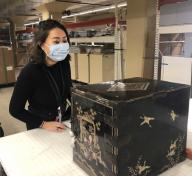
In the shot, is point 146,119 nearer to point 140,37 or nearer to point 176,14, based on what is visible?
point 140,37

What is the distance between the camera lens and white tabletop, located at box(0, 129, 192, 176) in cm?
89

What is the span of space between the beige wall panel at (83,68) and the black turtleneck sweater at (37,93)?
467 centimetres

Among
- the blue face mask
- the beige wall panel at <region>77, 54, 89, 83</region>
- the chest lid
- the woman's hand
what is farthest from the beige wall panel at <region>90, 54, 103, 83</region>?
the chest lid

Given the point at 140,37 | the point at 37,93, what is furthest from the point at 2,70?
the point at 37,93

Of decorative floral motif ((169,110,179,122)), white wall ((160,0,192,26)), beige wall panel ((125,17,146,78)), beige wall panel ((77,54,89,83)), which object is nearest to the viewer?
decorative floral motif ((169,110,179,122))

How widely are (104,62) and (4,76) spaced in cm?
272

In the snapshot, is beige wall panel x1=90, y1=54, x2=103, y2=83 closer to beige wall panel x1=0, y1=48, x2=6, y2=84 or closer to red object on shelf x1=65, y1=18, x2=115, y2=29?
red object on shelf x1=65, y1=18, x2=115, y2=29

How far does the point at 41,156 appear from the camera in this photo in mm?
1020

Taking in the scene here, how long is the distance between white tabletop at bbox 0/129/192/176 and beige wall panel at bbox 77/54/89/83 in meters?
5.09

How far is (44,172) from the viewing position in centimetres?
90

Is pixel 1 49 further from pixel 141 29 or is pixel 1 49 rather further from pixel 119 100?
pixel 119 100

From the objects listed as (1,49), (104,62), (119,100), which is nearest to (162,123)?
(119,100)

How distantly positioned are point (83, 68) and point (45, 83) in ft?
16.5

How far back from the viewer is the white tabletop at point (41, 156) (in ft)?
2.92
